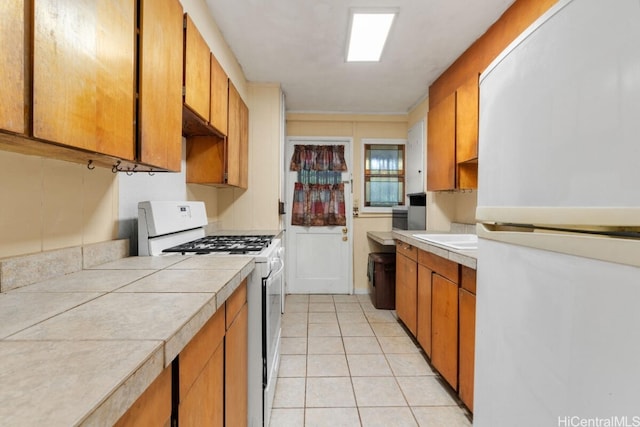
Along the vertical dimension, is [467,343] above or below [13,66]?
below

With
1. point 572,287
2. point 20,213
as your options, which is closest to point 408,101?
point 572,287

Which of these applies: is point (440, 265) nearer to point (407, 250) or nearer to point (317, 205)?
point (407, 250)

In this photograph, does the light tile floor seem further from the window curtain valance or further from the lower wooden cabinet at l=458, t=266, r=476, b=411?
the window curtain valance

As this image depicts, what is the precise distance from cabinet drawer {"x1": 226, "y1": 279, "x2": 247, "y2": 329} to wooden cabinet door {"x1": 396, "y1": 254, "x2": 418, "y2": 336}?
1.59 m

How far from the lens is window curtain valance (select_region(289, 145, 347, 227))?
384cm

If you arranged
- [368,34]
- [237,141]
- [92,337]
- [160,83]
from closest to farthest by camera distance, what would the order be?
1. [92,337]
2. [160,83]
3. [368,34]
4. [237,141]

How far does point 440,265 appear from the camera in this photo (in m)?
1.92

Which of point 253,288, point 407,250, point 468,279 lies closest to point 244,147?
point 253,288

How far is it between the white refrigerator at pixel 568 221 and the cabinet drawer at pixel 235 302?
35.6 inches

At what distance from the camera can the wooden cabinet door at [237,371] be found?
3.56 feet

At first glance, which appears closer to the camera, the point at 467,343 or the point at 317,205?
the point at 467,343

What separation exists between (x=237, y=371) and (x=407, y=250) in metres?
1.84

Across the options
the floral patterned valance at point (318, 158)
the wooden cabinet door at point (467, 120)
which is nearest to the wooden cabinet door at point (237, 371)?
the wooden cabinet door at point (467, 120)

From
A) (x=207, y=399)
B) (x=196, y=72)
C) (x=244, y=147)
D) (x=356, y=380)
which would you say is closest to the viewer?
(x=207, y=399)
